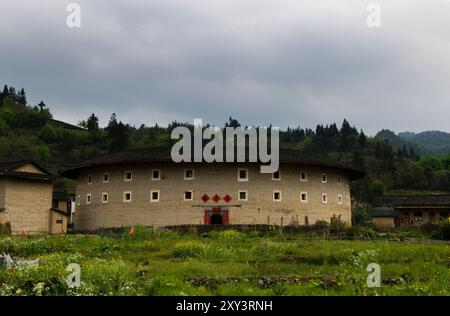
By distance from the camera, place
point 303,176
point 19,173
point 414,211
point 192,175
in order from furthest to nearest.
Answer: point 414,211, point 303,176, point 192,175, point 19,173

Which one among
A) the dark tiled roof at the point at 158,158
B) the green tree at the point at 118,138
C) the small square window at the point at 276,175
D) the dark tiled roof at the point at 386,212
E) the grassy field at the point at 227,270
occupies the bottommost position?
the grassy field at the point at 227,270

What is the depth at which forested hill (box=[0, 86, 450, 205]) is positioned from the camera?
96250 mm

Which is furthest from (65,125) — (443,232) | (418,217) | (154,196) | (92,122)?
(443,232)

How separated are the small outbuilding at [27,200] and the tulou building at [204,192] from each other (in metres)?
3.26

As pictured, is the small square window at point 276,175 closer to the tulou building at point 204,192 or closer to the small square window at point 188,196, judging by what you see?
the tulou building at point 204,192

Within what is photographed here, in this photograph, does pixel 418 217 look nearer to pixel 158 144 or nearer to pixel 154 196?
pixel 154 196

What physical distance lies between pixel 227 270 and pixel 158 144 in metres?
81.9

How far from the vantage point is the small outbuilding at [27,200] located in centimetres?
3944

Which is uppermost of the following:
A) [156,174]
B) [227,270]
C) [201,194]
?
[156,174]

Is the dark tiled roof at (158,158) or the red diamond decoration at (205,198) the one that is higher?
the dark tiled roof at (158,158)

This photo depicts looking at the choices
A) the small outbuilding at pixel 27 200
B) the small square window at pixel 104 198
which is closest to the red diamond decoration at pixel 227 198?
the small square window at pixel 104 198

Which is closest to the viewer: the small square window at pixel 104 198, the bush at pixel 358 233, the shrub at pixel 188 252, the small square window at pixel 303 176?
the shrub at pixel 188 252

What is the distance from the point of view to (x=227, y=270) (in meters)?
14.8
